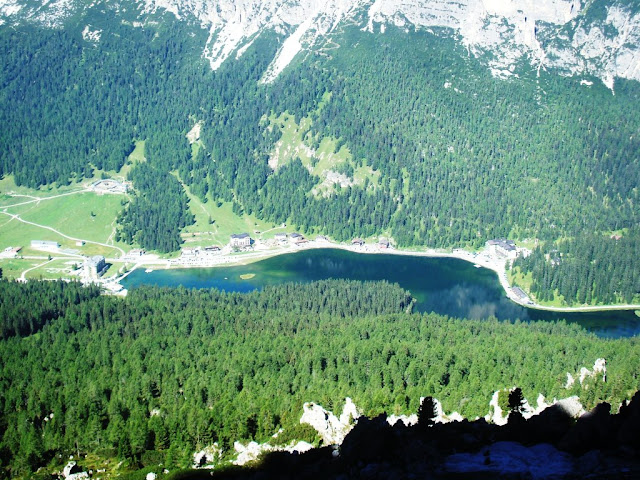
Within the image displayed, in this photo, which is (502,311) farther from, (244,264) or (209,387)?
(209,387)

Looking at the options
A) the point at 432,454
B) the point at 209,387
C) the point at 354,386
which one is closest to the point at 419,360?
the point at 354,386

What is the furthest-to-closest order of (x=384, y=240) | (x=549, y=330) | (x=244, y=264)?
(x=384, y=240), (x=244, y=264), (x=549, y=330)

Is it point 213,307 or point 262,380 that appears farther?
point 213,307

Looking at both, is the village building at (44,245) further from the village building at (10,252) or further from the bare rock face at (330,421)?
the bare rock face at (330,421)

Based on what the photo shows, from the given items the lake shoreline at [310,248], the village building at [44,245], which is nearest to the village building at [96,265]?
the lake shoreline at [310,248]

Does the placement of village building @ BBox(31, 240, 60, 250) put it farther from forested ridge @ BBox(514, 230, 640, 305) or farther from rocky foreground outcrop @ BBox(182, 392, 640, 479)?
rocky foreground outcrop @ BBox(182, 392, 640, 479)

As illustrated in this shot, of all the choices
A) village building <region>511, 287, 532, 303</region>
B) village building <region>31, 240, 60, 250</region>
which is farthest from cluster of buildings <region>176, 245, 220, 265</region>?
village building <region>511, 287, 532, 303</region>
